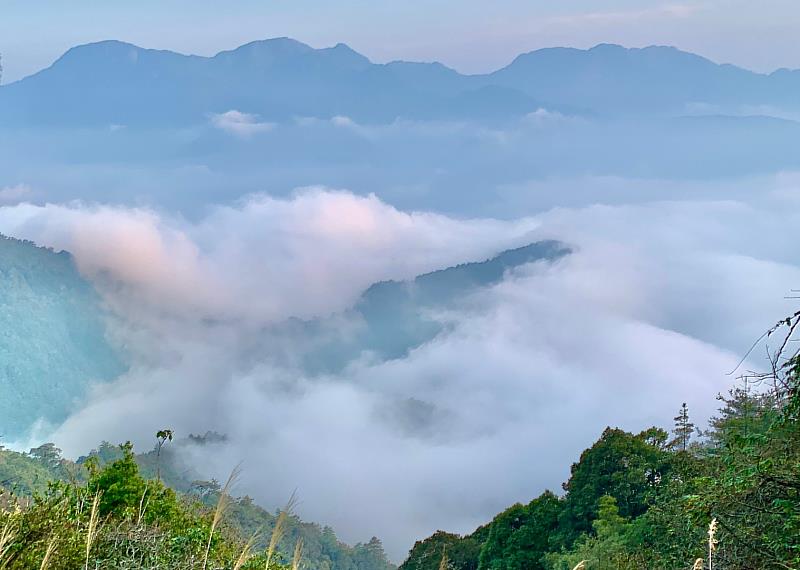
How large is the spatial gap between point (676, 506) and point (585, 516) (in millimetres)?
14006

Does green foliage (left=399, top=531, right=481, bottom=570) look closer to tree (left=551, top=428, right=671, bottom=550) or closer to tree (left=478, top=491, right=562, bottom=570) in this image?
tree (left=478, top=491, right=562, bottom=570)

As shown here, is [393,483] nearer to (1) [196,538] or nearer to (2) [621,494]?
(2) [621,494]

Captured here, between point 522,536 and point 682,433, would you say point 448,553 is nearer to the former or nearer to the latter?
point 522,536

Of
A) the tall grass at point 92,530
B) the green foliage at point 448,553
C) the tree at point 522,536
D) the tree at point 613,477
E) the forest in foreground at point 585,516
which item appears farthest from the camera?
the green foliage at point 448,553

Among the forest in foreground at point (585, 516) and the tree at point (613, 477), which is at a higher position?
the tree at point (613, 477)

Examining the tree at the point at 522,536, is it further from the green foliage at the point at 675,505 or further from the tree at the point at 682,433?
the tree at the point at 682,433

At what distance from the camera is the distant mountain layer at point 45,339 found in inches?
6157

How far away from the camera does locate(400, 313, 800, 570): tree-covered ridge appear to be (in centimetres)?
716

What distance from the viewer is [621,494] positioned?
26.7 metres

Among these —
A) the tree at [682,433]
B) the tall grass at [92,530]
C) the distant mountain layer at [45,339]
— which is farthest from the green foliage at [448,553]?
the distant mountain layer at [45,339]

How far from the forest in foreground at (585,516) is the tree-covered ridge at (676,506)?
3 cm

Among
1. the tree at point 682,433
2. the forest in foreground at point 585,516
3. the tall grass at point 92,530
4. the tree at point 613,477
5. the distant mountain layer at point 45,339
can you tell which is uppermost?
the distant mountain layer at point 45,339

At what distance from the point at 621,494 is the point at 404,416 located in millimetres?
169511

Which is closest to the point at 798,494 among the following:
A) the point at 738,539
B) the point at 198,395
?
the point at 738,539
